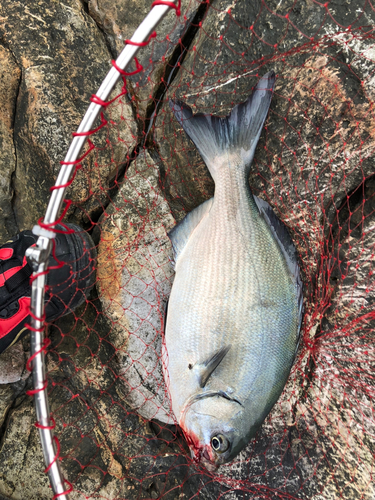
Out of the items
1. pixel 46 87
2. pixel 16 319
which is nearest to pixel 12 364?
pixel 16 319

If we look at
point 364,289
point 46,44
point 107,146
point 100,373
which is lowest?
point 364,289

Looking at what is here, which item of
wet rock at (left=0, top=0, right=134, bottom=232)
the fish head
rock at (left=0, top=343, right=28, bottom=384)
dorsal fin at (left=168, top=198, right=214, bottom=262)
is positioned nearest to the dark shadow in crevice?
wet rock at (left=0, top=0, right=134, bottom=232)

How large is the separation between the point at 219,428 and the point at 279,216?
53.7 inches

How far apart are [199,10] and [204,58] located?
392mm

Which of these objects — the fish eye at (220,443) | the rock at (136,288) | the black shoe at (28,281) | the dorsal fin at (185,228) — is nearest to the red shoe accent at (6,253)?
the black shoe at (28,281)

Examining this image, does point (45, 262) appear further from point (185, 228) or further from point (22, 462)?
point (22, 462)

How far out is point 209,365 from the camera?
186 cm

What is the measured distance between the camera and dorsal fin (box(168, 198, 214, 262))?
2.14 metres

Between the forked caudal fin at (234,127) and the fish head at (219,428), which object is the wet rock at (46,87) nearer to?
the forked caudal fin at (234,127)

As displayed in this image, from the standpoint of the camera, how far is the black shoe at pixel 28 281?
2016mm

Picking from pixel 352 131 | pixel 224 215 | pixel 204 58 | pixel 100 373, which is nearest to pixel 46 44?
pixel 204 58

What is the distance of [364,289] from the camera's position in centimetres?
217

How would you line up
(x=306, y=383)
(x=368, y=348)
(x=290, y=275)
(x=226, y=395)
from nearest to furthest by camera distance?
(x=226, y=395)
(x=290, y=275)
(x=368, y=348)
(x=306, y=383)

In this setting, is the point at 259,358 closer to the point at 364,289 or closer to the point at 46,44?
the point at 364,289
